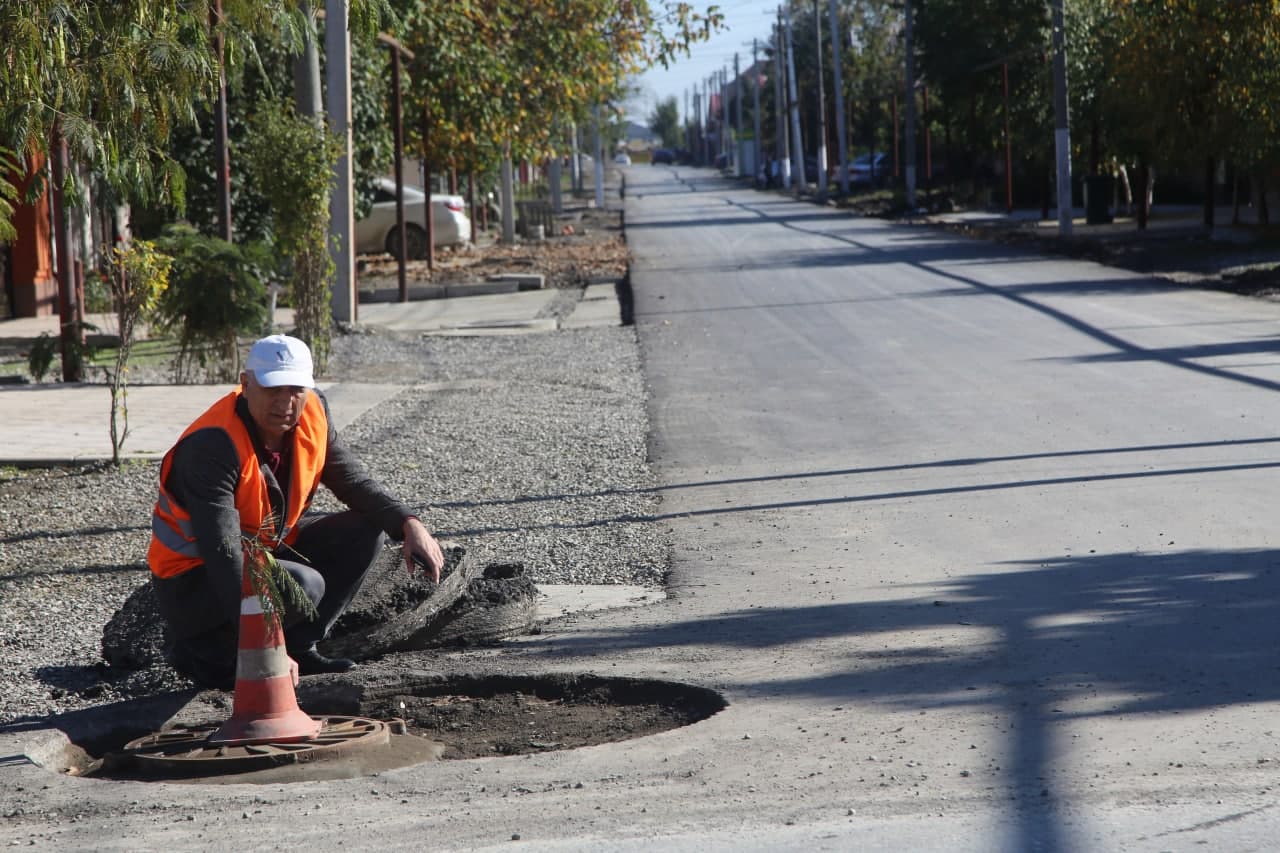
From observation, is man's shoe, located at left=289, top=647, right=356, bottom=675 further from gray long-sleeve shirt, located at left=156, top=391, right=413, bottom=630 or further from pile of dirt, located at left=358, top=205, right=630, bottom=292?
pile of dirt, located at left=358, top=205, right=630, bottom=292

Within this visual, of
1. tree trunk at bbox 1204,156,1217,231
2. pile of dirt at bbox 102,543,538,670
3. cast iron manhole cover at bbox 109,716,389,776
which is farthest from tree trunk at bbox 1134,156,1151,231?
cast iron manhole cover at bbox 109,716,389,776

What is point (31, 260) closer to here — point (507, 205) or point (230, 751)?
point (230, 751)

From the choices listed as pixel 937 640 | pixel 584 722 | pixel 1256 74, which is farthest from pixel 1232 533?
pixel 1256 74

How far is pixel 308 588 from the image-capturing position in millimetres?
5297

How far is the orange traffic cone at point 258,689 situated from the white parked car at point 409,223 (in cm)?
2378

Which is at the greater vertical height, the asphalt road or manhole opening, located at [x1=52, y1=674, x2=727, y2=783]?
the asphalt road

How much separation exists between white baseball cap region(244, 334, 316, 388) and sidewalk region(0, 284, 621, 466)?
17.4 ft

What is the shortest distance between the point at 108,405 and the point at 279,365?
793 cm

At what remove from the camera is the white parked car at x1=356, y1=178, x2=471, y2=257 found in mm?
29344

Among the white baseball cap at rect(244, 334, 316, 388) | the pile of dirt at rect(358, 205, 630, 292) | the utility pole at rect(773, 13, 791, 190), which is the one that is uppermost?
the utility pole at rect(773, 13, 791, 190)

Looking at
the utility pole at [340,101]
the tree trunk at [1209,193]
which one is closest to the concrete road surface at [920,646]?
the utility pole at [340,101]

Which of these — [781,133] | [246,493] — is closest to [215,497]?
[246,493]

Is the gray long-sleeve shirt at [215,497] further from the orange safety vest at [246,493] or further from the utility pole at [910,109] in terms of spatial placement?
the utility pole at [910,109]

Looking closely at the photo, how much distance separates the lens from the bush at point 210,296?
12.7 m
